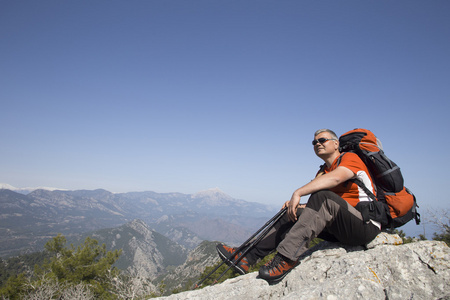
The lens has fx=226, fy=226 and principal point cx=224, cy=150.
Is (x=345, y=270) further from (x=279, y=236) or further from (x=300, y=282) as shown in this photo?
(x=279, y=236)

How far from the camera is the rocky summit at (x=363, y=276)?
2.89 m

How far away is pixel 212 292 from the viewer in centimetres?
445

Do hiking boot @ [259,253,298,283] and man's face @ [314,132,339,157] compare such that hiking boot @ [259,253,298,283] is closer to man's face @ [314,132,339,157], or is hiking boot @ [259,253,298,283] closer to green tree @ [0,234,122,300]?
man's face @ [314,132,339,157]

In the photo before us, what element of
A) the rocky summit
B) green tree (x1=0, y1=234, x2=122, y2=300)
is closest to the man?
the rocky summit

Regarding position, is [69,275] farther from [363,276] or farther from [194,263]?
[194,263]

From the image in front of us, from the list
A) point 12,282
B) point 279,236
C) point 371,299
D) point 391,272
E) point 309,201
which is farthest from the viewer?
point 12,282

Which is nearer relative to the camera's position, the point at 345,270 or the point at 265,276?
Result: the point at 345,270

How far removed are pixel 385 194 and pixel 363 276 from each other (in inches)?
55.1

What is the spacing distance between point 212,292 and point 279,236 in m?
1.72

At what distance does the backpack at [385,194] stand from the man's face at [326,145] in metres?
0.50

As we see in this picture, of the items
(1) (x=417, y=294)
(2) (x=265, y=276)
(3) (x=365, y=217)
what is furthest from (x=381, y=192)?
(2) (x=265, y=276)

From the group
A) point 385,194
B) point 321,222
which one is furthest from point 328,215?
point 385,194

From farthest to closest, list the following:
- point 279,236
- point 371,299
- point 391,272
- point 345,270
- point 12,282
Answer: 1. point 12,282
2. point 279,236
3. point 345,270
4. point 391,272
5. point 371,299

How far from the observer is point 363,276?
316cm
